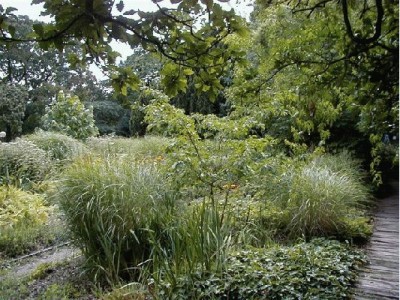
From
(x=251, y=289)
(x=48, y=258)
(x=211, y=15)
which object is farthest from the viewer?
(x=48, y=258)

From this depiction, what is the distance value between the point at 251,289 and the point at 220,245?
393mm

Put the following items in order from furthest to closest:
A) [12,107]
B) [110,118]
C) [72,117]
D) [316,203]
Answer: [110,118], [12,107], [72,117], [316,203]

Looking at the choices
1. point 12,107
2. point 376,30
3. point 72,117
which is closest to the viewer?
point 376,30

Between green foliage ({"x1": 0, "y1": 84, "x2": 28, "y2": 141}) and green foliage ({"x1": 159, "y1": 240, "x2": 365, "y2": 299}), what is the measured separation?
15.0 metres

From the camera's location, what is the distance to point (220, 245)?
2.70 meters

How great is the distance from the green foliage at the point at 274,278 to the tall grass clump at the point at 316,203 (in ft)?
2.78

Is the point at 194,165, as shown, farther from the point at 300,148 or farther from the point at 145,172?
the point at 300,148

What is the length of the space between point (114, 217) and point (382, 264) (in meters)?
2.26

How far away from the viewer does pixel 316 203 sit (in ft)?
12.5

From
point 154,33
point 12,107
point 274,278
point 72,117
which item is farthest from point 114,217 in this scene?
point 12,107

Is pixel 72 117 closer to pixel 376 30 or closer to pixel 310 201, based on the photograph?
pixel 310 201

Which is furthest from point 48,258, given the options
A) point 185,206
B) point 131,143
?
point 131,143

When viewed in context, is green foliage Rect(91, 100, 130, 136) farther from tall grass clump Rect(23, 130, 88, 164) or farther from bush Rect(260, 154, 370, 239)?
bush Rect(260, 154, 370, 239)

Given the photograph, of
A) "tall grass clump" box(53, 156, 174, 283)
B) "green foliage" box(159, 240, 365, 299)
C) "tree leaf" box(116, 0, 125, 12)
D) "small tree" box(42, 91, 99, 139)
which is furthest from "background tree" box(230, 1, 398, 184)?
"small tree" box(42, 91, 99, 139)
